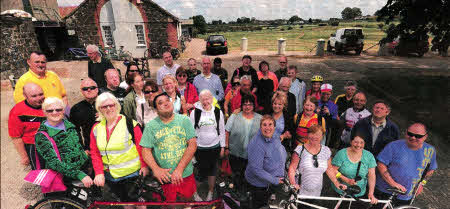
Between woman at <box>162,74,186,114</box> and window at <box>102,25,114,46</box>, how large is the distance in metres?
18.6

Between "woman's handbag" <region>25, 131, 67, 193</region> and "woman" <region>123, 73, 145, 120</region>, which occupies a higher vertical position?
"woman" <region>123, 73, 145, 120</region>

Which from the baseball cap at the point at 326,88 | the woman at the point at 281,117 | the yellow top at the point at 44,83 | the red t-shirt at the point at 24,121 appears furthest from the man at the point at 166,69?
the baseball cap at the point at 326,88

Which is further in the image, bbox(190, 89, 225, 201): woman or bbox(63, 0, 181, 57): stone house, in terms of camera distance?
Answer: bbox(63, 0, 181, 57): stone house

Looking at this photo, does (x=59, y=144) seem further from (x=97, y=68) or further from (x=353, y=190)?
(x=353, y=190)

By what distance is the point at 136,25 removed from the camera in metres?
18.2

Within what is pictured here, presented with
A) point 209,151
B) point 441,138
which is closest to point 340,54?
point 441,138

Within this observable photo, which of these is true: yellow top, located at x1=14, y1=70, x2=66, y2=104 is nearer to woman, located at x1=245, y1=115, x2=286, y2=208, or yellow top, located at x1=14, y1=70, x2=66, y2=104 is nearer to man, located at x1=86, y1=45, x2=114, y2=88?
man, located at x1=86, y1=45, x2=114, y2=88

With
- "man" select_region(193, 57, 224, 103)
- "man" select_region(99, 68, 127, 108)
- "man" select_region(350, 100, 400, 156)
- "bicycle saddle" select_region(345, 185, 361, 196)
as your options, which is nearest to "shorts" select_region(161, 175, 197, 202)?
"man" select_region(99, 68, 127, 108)

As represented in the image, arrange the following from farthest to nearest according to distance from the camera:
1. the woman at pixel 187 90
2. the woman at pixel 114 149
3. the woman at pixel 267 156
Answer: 1. the woman at pixel 187 90
2. the woman at pixel 267 156
3. the woman at pixel 114 149

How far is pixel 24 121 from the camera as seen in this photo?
269 centimetres

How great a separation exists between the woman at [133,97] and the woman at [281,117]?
219cm

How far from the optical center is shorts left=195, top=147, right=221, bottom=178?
10.8 ft

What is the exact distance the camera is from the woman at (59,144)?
2.32 m

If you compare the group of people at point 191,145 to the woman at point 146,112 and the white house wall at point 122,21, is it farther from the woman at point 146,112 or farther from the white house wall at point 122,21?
the white house wall at point 122,21
